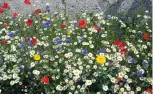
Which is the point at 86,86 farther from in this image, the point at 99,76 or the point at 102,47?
the point at 102,47

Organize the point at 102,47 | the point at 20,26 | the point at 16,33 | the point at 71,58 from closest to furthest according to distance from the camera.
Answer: the point at 71,58 → the point at 102,47 → the point at 16,33 → the point at 20,26

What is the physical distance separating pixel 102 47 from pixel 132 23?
2.98ft

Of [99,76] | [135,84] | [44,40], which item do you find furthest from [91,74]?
[44,40]

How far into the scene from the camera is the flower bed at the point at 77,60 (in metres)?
4.12

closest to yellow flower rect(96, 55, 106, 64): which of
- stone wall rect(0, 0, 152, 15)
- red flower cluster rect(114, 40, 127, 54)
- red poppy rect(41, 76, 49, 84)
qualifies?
red flower cluster rect(114, 40, 127, 54)

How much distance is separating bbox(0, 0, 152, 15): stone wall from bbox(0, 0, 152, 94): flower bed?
2.22ft

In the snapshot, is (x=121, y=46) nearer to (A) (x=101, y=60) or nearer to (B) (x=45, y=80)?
(A) (x=101, y=60)

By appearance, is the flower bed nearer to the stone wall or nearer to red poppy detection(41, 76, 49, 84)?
red poppy detection(41, 76, 49, 84)

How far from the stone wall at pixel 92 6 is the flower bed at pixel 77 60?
26.6 inches

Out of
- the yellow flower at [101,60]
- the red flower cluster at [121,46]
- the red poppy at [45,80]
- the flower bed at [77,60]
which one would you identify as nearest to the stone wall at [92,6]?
the flower bed at [77,60]

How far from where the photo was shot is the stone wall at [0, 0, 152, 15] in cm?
607

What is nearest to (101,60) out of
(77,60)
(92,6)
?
(77,60)

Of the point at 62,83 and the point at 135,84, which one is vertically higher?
the point at 135,84

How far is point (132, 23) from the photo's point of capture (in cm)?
553
